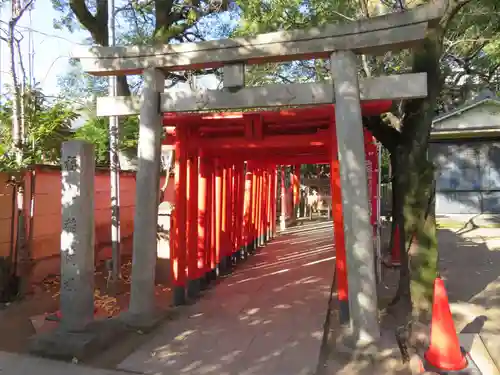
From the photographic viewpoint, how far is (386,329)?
564 centimetres

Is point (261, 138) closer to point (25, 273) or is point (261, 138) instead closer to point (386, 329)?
point (386, 329)

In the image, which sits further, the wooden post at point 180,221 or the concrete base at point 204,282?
the concrete base at point 204,282

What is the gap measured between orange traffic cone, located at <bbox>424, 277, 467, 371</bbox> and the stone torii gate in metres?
0.77

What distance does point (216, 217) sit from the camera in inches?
339

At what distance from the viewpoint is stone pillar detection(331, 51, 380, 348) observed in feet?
16.5

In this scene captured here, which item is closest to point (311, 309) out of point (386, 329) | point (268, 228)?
point (386, 329)

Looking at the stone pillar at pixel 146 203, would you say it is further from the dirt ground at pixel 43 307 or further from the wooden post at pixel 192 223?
the wooden post at pixel 192 223

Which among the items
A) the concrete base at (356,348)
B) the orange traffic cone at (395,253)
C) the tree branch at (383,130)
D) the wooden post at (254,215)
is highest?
the tree branch at (383,130)

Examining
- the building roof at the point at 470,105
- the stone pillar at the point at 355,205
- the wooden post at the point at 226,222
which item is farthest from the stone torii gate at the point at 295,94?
the building roof at the point at 470,105

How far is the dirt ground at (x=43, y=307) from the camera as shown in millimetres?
5453

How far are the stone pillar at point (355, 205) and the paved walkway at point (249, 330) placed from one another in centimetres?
→ 64

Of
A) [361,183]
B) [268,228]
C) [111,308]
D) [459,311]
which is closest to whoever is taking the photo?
[361,183]

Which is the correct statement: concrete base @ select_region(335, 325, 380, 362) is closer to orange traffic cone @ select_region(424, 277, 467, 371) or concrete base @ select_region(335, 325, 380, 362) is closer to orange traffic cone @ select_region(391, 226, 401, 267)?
orange traffic cone @ select_region(424, 277, 467, 371)

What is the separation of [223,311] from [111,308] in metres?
1.73
